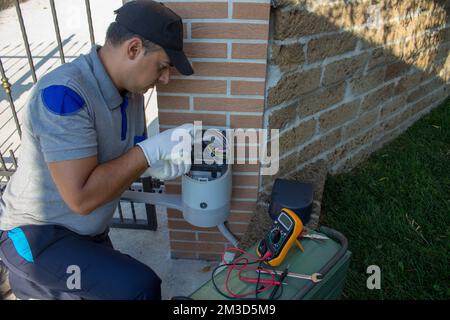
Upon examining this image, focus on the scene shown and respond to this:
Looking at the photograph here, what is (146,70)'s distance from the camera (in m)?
1.57

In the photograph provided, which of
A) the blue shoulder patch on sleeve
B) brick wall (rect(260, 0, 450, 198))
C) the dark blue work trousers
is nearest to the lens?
the blue shoulder patch on sleeve

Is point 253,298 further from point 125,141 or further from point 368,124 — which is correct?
point 368,124

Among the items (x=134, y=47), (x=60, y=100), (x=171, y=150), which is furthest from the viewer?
(x=171, y=150)

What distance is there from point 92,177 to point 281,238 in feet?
2.71

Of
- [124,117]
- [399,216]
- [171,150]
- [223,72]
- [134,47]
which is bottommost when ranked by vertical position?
[399,216]

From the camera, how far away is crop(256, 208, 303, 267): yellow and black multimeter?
1.65 m

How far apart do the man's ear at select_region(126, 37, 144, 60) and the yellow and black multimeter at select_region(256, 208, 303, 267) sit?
92 cm

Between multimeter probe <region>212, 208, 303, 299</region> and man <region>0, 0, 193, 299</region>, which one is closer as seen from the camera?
man <region>0, 0, 193, 299</region>

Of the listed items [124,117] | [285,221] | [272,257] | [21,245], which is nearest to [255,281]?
[272,257]

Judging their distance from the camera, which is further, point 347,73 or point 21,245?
point 347,73

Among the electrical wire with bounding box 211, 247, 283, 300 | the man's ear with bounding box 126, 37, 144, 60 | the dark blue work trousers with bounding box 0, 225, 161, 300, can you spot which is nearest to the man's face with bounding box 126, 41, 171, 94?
the man's ear with bounding box 126, 37, 144, 60

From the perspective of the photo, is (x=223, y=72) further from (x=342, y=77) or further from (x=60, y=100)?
(x=342, y=77)

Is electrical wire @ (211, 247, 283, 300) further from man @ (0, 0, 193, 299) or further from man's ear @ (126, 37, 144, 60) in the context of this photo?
man's ear @ (126, 37, 144, 60)

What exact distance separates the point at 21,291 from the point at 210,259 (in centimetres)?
111
